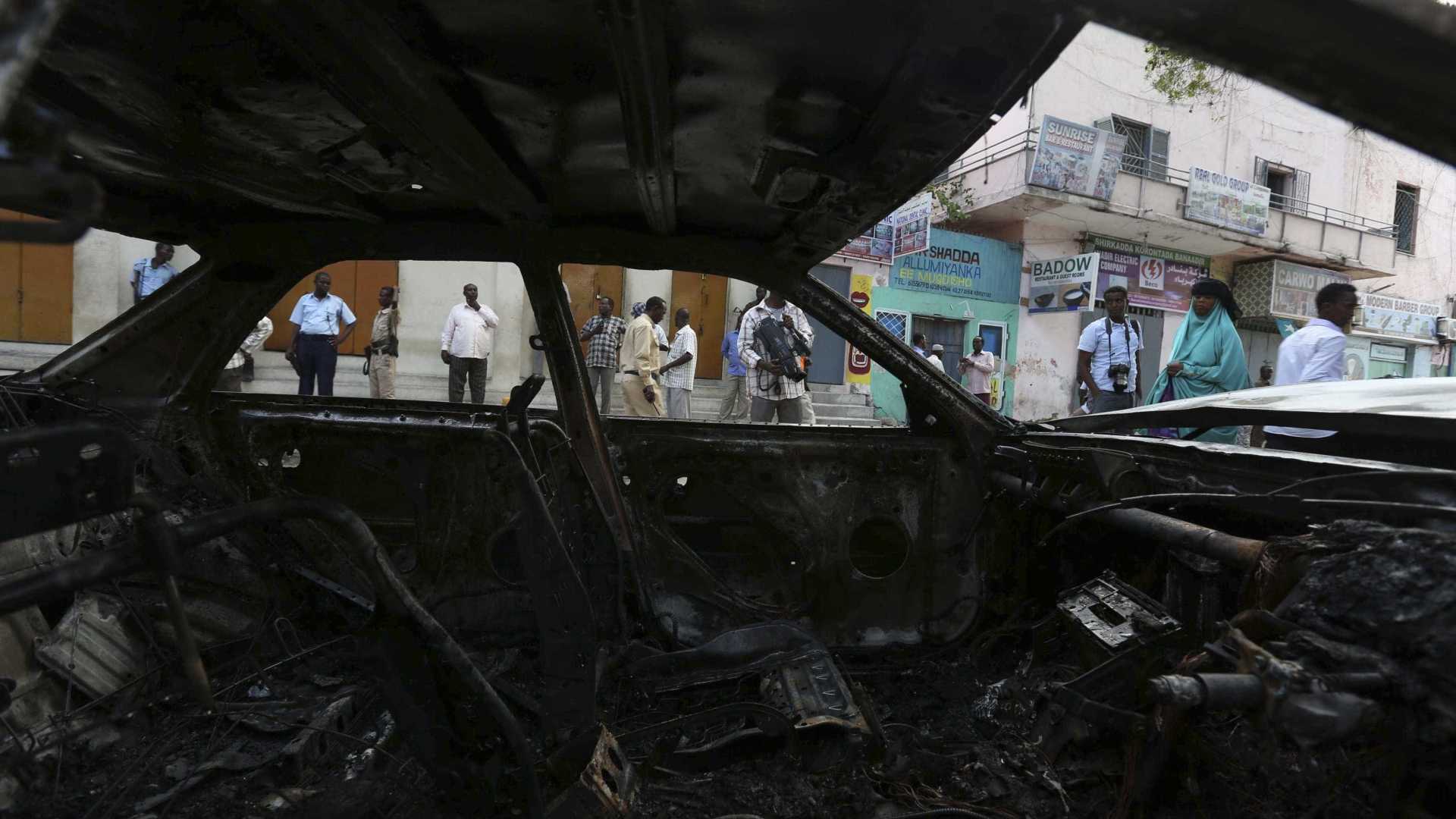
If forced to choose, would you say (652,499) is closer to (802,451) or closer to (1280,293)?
(802,451)

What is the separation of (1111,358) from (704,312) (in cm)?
763

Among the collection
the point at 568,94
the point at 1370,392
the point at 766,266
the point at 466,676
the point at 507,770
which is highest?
the point at 568,94

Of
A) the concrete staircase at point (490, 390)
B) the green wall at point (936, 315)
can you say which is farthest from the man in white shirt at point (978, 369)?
the green wall at point (936, 315)

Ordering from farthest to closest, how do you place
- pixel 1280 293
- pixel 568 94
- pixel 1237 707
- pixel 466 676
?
pixel 1280 293, pixel 568 94, pixel 466 676, pixel 1237 707

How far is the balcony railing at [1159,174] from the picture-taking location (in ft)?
51.0

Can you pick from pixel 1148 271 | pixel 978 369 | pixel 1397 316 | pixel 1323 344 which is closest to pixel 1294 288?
pixel 1148 271

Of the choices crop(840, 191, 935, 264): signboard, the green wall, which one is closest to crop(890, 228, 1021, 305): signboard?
the green wall

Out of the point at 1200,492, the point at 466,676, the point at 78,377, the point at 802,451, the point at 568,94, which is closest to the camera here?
the point at 466,676

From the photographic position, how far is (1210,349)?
16.6ft

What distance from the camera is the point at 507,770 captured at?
1.68 m

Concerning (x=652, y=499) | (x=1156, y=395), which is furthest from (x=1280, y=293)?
(x=652, y=499)

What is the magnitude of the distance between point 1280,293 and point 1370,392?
1987 centimetres

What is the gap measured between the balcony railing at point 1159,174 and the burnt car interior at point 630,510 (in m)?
11.6

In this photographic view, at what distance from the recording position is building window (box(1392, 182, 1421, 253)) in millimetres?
20859
